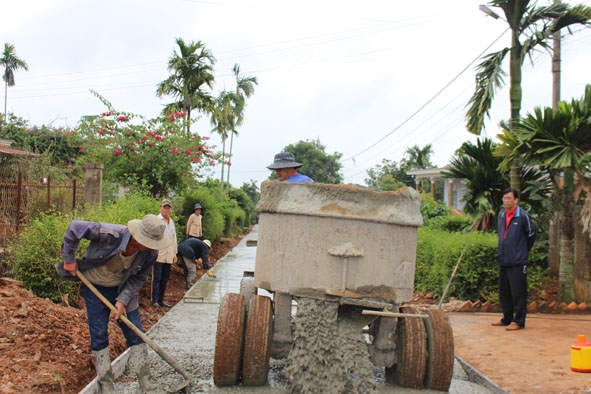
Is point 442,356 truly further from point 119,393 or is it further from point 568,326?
point 568,326

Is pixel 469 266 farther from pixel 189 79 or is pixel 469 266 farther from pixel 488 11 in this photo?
pixel 189 79

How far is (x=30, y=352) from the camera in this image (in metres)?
5.73

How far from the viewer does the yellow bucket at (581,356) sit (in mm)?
6098

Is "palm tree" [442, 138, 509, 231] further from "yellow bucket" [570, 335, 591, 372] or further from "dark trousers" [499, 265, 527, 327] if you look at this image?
"yellow bucket" [570, 335, 591, 372]

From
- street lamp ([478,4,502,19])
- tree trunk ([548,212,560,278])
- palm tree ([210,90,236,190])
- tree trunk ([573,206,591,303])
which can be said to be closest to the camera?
tree trunk ([573,206,591,303])

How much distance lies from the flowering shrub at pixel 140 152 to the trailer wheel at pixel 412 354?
409 inches

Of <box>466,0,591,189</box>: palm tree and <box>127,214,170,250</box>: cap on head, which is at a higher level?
<box>466,0,591,189</box>: palm tree

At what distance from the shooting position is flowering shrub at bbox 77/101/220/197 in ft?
50.5

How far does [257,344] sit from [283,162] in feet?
6.64

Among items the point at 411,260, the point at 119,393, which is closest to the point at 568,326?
the point at 411,260

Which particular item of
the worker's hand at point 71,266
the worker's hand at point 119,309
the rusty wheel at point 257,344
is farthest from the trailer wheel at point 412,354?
the worker's hand at point 71,266

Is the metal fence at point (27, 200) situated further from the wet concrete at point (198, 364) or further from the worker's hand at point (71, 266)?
the worker's hand at point (71, 266)

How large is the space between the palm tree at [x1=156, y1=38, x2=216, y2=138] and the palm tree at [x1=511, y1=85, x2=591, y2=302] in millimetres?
19375

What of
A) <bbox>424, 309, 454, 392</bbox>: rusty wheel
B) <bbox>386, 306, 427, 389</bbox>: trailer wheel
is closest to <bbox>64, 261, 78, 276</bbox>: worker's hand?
<bbox>386, 306, 427, 389</bbox>: trailer wheel
